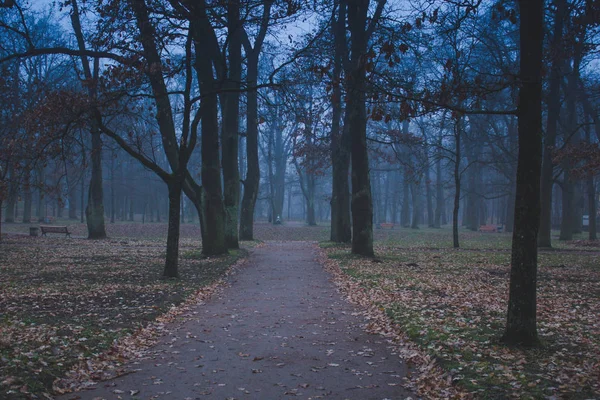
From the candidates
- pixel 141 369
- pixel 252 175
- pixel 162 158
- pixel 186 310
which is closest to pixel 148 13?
pixel 186 310

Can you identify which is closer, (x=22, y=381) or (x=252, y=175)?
(x=22, y=381)

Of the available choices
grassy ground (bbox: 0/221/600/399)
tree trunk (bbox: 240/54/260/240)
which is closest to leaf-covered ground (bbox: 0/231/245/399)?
Result: grassy ground (bbox: 0/221/600/399)

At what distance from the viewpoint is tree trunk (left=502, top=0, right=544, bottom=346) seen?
6.04 m

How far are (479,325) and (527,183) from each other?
2.54 metres

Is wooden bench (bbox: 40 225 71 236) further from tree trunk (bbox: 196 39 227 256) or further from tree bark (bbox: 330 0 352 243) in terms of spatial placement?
tree bark (bbox: 330 0 352 243)

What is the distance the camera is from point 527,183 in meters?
6.06

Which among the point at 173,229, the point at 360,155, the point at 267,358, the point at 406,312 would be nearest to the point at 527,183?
the point at 406,312

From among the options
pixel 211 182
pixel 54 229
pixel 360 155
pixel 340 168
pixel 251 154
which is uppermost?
pixel 251 154

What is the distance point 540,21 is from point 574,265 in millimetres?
12189

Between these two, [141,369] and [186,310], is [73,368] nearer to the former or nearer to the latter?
[141,369]

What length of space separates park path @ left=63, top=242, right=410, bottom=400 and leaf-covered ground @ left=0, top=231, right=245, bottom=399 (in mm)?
585

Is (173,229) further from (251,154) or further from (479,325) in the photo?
(251,154)

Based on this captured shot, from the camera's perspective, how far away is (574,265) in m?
16.1

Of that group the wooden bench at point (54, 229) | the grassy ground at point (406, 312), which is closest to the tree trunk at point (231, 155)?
the grassy ground at point (406, 312)
